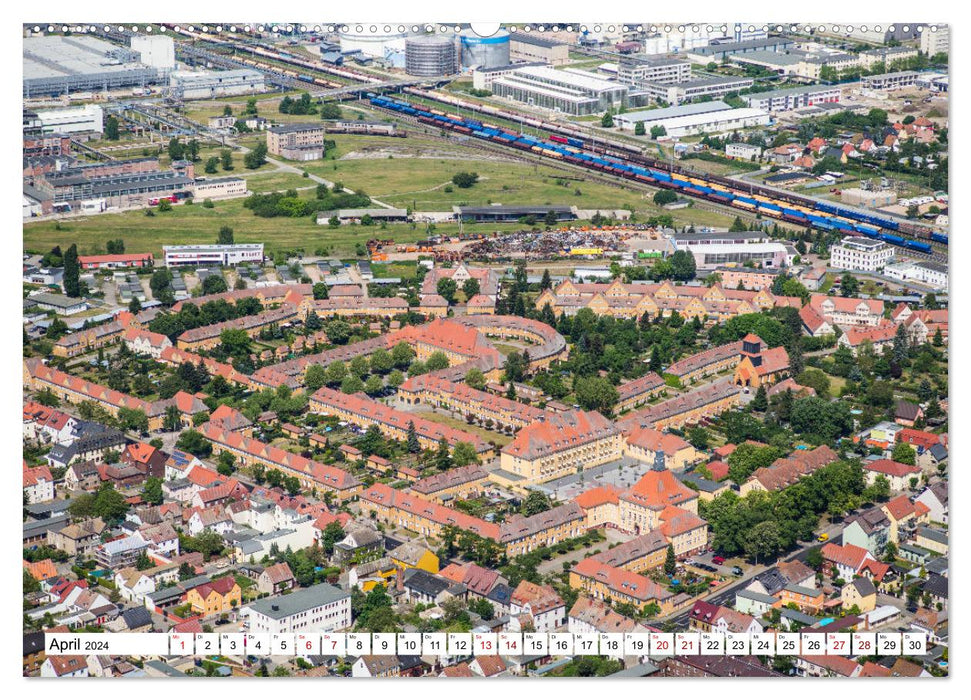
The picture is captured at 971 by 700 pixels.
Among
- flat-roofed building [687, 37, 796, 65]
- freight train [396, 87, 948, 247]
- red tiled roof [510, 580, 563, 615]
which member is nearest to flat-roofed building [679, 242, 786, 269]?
freight train [396, 87, 948, 247]

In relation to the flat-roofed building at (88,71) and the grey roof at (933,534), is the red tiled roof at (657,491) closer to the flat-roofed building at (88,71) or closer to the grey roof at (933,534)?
the grey roof at (933,534)

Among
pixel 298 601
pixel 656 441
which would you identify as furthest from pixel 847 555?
pixel 298 601

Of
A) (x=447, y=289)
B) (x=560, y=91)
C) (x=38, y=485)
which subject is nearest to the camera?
(x=38, y=485)

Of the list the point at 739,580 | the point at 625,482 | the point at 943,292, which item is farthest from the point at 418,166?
the point at 739,580

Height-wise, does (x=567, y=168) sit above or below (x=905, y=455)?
above

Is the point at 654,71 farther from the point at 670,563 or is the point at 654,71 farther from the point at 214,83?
the point at 670,563

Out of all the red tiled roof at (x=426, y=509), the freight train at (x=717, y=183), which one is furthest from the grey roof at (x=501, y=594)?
the freight train at (x=717, y=183)
